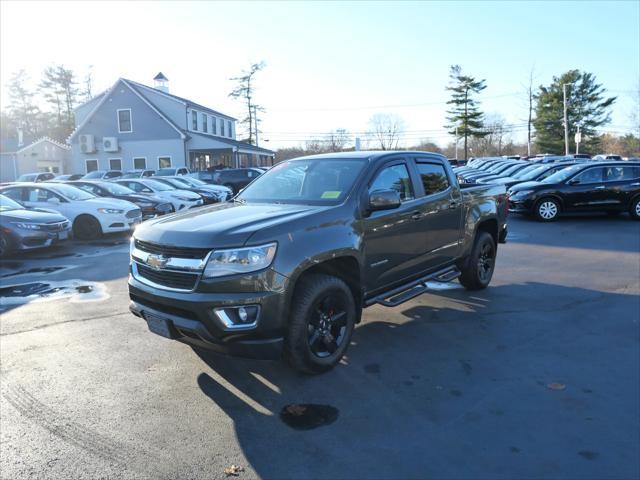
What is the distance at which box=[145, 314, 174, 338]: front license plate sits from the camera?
12.3 feet

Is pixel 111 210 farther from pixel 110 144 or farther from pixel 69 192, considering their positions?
pixel 110 144

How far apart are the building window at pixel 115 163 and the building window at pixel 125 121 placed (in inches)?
89.0

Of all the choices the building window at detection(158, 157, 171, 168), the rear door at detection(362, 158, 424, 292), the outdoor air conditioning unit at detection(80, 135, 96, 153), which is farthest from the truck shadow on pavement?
the outdoor air conditioning unit at detection(80, 135, 96, 153)

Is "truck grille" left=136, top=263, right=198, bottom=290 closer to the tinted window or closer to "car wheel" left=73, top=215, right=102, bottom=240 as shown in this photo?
"car wheel" left=73, top=215, right=102, bottom=240

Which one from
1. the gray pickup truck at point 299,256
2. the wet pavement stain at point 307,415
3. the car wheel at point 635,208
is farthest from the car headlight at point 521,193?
the wet pavement stain at point 307,415

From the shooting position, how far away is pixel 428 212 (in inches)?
212

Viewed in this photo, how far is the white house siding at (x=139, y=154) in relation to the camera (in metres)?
36.2

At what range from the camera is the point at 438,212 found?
558cm

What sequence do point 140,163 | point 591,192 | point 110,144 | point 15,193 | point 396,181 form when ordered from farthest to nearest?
point 140,163 < point 110,144 < point 591,192 < point 15,193 < point 396,181

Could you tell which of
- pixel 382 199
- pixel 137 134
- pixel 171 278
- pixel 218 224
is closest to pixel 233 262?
pixel 218 224

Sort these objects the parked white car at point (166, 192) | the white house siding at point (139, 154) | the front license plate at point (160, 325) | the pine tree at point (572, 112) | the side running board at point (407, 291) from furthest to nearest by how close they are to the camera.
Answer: the pine tree at point (572, 112)
the white house siding at point (139, 154)
the parked white car at point (166, 192)
the side running board at point (407, 291)
the front license plate at point (160, 325)

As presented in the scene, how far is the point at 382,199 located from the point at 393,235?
56 centimetres

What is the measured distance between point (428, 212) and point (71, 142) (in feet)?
130

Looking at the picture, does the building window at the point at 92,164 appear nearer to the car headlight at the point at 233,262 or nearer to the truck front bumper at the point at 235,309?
the truck front bumper at the point at 235,309
